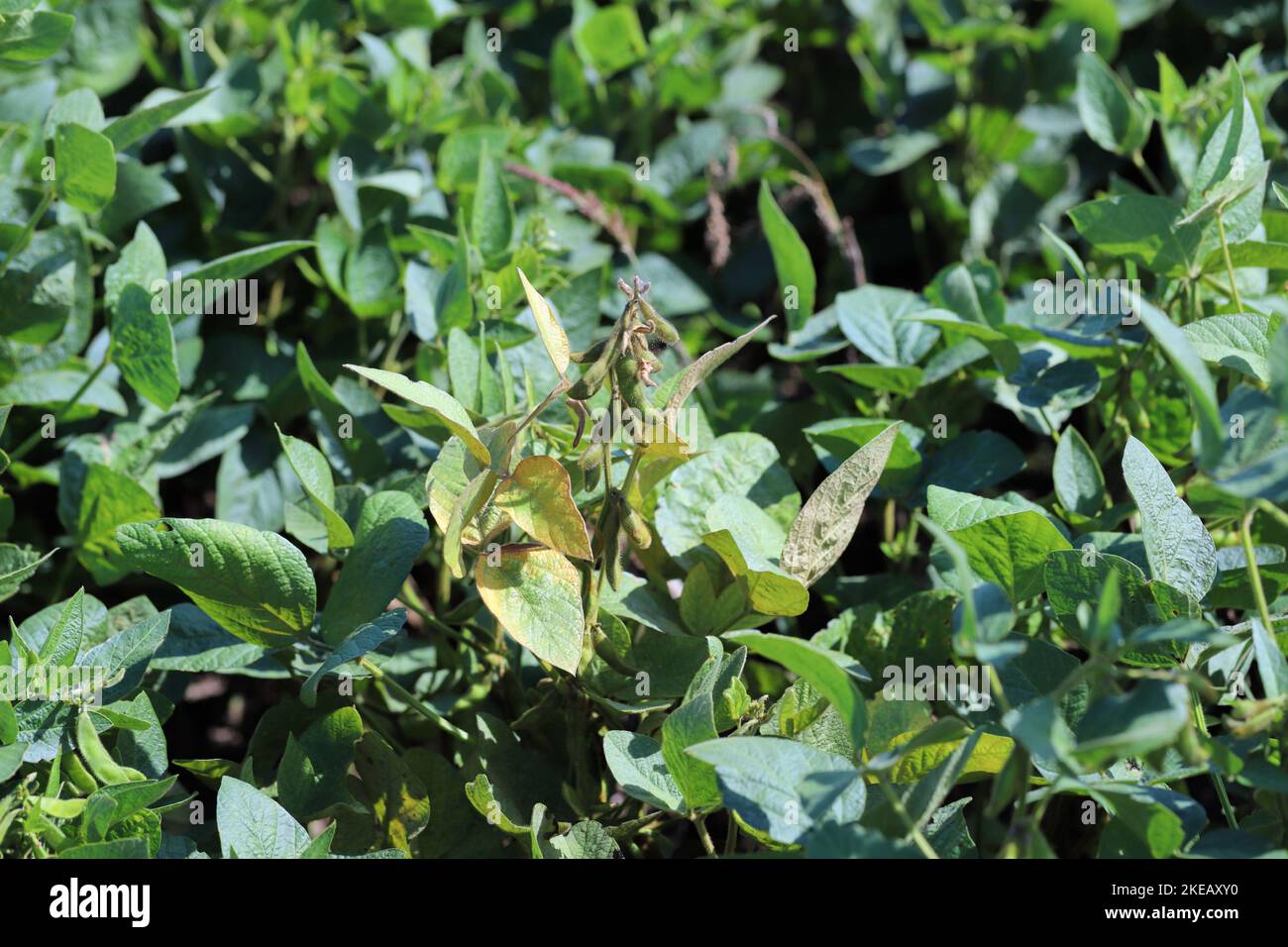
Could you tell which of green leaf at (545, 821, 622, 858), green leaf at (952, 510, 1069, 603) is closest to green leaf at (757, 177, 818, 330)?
green leaf at (952, 510, 1069, 603)

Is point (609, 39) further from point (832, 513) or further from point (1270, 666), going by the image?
point (1270, 666)

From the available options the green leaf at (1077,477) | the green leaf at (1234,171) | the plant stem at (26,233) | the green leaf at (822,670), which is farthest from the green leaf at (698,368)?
the plant stem at (26,233)

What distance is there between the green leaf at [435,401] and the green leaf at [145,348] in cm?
46

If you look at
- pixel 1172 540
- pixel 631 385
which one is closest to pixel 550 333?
pixel 631 385

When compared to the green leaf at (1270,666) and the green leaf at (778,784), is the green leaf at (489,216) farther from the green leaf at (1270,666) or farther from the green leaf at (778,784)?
the green leaf at (1270,666)

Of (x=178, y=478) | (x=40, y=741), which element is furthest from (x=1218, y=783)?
(x=178, y=478)

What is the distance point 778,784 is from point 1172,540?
0.40 metres

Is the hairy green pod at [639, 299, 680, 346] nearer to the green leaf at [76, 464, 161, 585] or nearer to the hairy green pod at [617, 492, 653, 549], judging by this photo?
the hairy green pod at [617, 492, 653, 549]

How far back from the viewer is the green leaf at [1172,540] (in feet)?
3.28

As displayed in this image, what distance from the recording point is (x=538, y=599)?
0.98 m

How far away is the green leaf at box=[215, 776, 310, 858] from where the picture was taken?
938 mm
